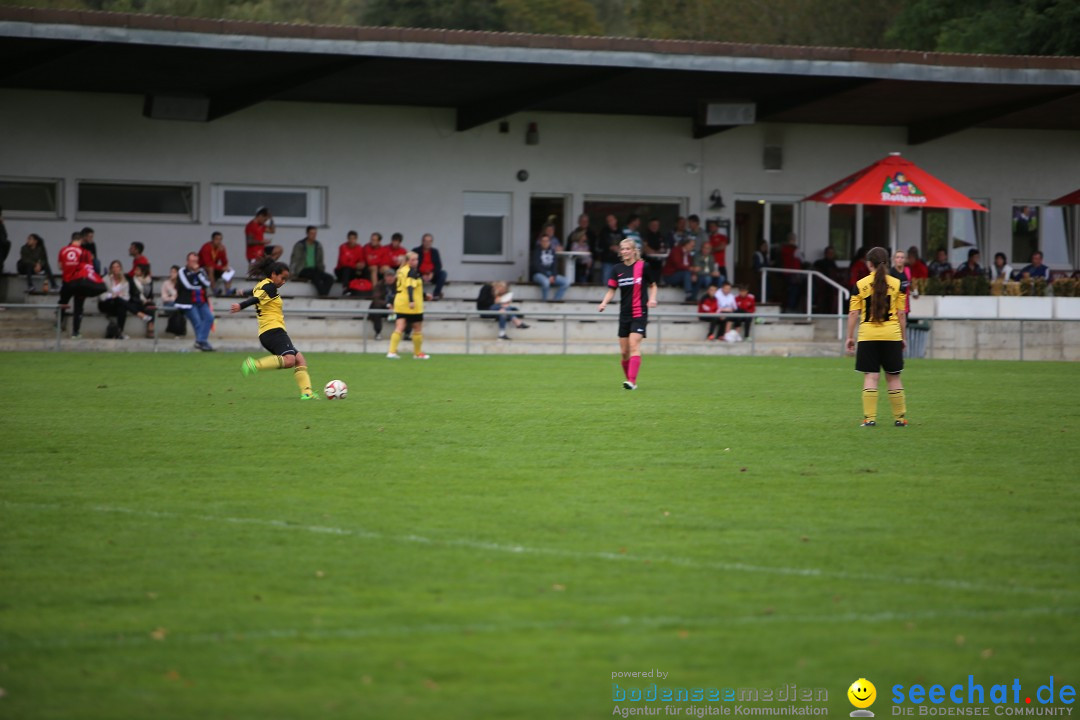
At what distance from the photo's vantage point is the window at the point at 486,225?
30.0m

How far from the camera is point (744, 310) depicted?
27625 millimetres

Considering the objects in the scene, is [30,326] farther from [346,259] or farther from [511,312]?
[511,312]

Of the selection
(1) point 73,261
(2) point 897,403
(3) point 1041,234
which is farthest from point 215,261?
(3) point 1041,234

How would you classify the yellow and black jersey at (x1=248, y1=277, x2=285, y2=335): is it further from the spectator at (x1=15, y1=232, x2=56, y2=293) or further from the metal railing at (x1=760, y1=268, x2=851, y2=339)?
the metal railing at (x1=760, y1=268, x2=851, y2=339)

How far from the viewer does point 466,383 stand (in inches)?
718

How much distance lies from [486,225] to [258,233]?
5600 millimetres

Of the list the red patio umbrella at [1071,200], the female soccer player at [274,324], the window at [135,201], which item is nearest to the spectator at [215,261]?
the window at [135,201]

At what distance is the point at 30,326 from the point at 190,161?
5.57m

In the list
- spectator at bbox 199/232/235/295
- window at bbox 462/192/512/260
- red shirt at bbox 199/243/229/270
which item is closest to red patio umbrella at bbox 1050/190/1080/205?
window at bbox 462/192/512/260

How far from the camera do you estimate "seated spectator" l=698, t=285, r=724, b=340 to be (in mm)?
26891

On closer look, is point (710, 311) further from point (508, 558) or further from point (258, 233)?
point (508, 558)

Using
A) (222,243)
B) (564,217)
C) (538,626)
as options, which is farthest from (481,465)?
(564,217)

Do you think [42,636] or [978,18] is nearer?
[42,636]

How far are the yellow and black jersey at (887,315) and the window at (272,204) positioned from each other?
18010mm
